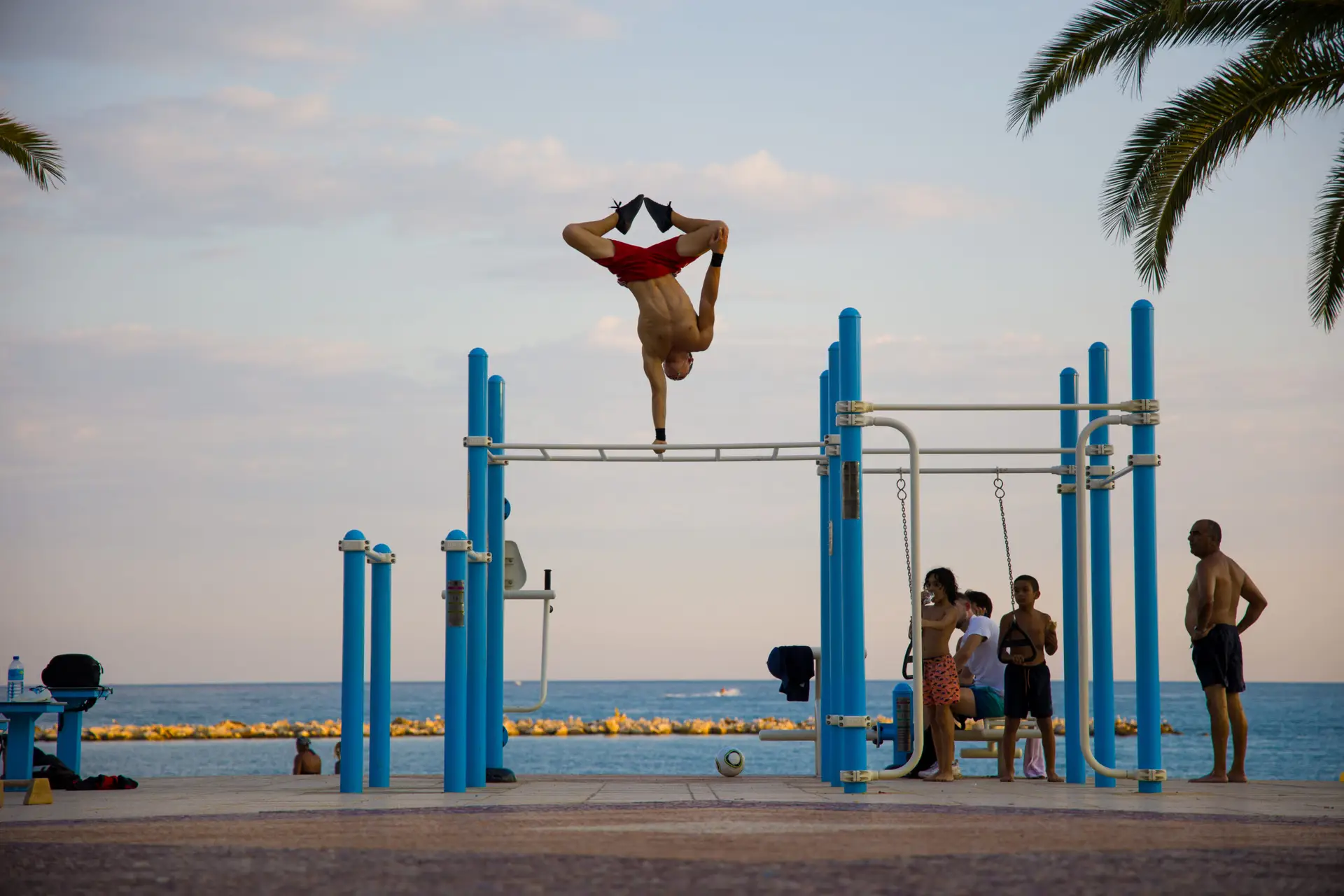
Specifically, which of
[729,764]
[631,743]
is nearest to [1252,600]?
[729,764]

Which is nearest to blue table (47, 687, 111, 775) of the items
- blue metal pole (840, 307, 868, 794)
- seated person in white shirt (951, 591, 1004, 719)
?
blue metal pole (840, 307, 868, 794)

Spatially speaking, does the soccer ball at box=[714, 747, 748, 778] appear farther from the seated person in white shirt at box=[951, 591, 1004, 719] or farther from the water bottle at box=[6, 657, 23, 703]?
A: the water bottle at box=[6, 657, 23, 703]

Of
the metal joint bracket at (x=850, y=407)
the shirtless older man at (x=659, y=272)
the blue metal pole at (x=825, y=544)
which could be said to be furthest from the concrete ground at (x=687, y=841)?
the shirtless older man at (x=659, y=272)

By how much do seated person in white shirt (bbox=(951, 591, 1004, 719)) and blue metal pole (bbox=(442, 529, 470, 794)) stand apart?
13.5ft

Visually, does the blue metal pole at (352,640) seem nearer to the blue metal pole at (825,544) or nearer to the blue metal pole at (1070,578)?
the blue metal pole at (825,544)

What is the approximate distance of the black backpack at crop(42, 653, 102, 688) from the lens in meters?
13.1

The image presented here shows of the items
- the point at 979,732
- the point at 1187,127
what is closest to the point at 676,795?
the point at 979,732

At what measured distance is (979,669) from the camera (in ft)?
44.6

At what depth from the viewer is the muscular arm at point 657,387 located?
12.0 metres

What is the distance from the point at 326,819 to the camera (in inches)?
332

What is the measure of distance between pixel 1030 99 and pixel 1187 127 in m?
1.59

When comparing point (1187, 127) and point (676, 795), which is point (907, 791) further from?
point (1187, 127)

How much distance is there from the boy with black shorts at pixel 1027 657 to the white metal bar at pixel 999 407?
1.80 meters

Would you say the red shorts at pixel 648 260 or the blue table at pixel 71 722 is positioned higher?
the red shorts at pixel 648 260
